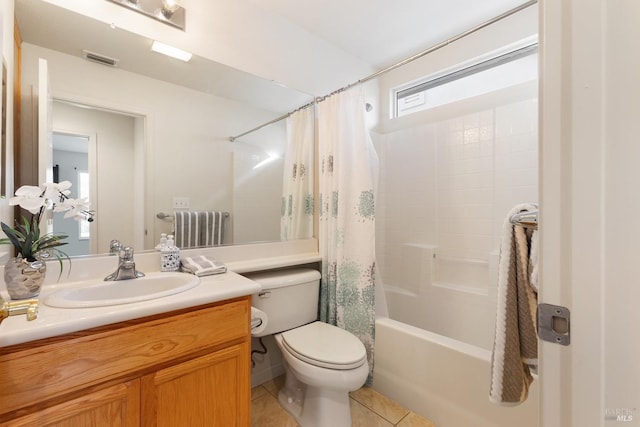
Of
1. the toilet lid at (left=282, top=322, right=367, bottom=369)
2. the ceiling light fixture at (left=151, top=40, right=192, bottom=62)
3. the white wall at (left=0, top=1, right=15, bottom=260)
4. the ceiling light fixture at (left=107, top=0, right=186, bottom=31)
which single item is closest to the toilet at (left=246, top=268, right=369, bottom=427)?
the toilet lid at (left=282, top=322, right=367, bottom=369)

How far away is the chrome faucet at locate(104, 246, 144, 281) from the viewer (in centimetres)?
115

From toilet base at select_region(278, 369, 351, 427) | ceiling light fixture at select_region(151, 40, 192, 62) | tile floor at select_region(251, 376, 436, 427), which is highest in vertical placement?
ceiling light fixture at select_region(151, 40, 192, 62)

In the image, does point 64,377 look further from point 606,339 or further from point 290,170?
point 290,170

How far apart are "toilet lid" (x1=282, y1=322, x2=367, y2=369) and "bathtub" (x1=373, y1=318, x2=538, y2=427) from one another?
311 millimetres

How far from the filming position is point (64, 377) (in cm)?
75

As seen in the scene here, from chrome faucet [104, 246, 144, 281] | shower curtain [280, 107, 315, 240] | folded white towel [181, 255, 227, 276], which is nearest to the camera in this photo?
chrome faucet [104, 246, 144, 281]

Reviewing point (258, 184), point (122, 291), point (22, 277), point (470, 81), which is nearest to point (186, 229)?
point (122, 291)

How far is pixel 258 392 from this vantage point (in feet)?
5.56

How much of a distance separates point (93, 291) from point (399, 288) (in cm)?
205

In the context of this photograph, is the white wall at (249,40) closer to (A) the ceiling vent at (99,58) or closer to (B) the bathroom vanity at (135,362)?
(A) the ceiling vent at (99,58)

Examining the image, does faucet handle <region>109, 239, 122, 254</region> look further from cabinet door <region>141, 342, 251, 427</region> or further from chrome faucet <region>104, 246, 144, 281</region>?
cabinet door <region>141, 342, 251, 427</region>

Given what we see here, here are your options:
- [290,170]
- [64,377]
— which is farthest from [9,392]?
[290,170]

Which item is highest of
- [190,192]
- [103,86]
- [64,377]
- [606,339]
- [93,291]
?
[103,86]

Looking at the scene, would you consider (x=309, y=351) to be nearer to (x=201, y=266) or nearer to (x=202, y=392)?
(x=202, y=392)
